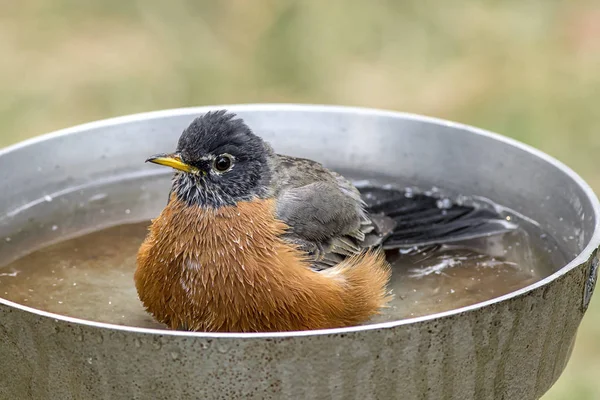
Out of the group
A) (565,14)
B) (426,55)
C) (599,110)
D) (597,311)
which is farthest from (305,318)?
(565,14)

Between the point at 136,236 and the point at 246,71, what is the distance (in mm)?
4560

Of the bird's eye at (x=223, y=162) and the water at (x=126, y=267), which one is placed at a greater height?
the bird's eye at (x=223, y=162)

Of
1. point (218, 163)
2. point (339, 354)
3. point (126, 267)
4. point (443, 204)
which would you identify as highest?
point (218, 163)

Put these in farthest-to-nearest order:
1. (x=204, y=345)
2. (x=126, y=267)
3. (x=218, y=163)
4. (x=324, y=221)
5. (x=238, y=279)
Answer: (x=126, y=267), (x=324, y=221), (x=218, y=163), (x=238, y=279), (x=204, y=345)

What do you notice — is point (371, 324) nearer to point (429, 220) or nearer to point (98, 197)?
point (429, 220)

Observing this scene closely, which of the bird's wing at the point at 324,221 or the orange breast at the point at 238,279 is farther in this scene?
the bird's wing at the point at 324,221

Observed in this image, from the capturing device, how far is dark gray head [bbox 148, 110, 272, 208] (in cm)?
315

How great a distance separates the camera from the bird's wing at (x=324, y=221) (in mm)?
3295

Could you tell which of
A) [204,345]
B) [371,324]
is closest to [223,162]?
[371,324]

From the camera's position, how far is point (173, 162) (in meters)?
3.12

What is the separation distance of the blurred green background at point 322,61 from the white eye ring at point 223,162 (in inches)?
172

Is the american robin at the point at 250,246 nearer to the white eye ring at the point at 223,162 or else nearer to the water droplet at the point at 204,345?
the white eye ring at the point at 223,162

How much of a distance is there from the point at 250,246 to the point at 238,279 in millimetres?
138

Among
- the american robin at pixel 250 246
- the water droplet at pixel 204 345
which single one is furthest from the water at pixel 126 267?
the water droplet at pixel 204 345
